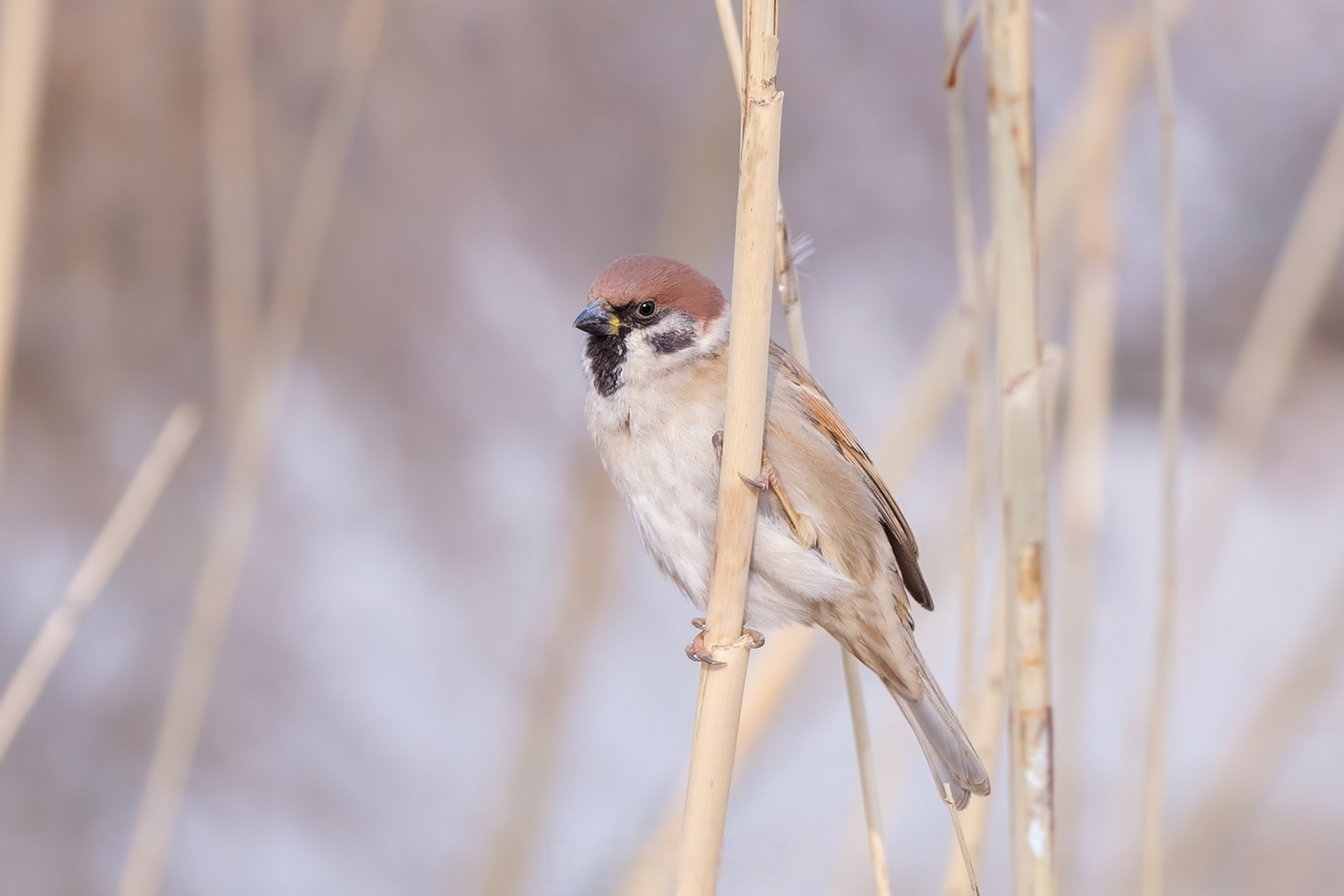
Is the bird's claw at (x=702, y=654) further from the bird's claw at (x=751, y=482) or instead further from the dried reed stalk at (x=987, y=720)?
the dried reed stalk at (x=987, y=720)

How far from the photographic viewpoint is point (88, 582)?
1.31 meters

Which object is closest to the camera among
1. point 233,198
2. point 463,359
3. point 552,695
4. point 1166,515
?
point 1166,515

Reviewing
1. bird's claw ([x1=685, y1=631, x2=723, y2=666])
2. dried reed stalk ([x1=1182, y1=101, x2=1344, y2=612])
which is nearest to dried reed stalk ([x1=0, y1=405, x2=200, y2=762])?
bird's claw ([x1=685, y1=631, x2=723, y2=666])

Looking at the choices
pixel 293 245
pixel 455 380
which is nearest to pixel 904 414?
pixel 293 245

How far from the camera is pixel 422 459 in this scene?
335cm

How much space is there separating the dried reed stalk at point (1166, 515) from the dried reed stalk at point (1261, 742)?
2.08 feet

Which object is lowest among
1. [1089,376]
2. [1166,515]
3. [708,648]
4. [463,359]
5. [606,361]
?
[708,648]

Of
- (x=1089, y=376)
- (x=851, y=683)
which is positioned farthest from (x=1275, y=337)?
(x=851, y=683)

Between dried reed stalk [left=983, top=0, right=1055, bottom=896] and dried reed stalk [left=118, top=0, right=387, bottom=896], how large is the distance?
1025 millimetres

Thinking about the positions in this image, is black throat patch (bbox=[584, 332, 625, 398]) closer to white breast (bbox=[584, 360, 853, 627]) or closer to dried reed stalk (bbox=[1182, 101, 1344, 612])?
white breast (bbox=[584, 360, 853, 627])

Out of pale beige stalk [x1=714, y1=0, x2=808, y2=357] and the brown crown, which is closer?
pale beige stalk [x1=714, y1=0, x2=808, y2=357]

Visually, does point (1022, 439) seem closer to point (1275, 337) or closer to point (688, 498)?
point (688, 498)

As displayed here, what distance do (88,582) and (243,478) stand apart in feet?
1.17

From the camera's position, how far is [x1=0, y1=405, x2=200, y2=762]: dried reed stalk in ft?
4.18
